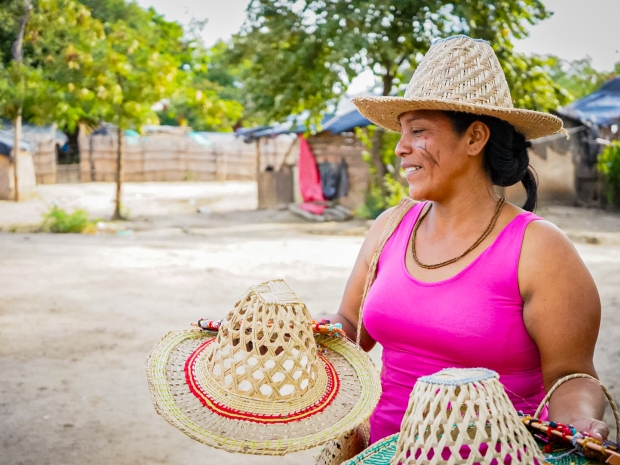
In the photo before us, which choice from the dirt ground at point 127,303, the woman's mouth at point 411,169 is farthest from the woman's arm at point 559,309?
the dirt ground at point 127,303

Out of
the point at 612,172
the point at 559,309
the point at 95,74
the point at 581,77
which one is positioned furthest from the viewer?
the point at 581,77

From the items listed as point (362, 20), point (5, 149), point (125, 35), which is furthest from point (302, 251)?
point (5, 149)

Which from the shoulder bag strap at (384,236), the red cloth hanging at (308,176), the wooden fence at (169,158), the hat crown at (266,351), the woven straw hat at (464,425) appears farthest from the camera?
the wooden fence at (169,158)

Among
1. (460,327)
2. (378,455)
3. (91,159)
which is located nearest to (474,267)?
(460,327)

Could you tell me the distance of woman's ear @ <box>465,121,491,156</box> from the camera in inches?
72.7

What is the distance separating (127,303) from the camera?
6297mm

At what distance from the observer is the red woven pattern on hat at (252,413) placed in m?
1.38

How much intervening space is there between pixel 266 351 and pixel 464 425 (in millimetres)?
555

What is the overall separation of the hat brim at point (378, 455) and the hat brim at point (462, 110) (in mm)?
871

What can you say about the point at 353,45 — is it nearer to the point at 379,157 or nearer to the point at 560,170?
the point at 379,157

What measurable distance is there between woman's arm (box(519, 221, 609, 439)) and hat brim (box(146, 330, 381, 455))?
45cm

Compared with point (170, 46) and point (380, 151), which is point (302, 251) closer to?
point (380, 151)

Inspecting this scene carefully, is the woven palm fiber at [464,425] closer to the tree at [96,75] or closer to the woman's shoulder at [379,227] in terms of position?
the woman's shoulder at [379,227]

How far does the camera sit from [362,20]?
471 inches
